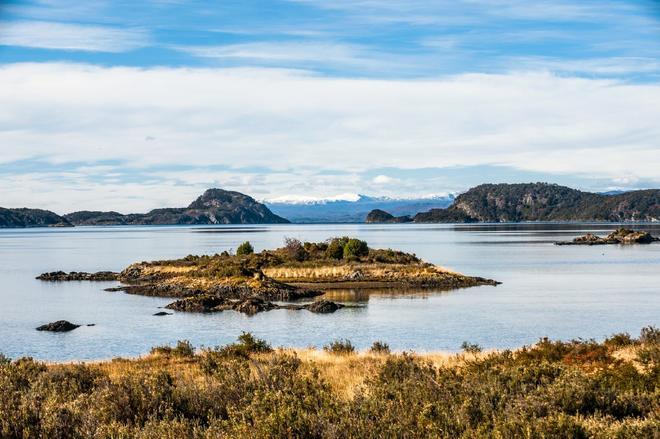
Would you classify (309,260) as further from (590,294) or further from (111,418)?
(111,418)

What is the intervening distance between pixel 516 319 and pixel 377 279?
2759cm

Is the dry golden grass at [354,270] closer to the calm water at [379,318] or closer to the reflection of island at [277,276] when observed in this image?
the reflection of island at [277,276]

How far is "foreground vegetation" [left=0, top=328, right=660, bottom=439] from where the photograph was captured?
8.91 meters

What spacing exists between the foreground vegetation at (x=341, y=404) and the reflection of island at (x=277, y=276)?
3639 cm

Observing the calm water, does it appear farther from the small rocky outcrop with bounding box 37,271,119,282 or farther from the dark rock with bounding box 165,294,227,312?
the small rocky outcrop with bounding box 37,271,119,282

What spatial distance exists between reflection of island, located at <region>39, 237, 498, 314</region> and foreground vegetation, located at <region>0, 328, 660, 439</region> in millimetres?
36389

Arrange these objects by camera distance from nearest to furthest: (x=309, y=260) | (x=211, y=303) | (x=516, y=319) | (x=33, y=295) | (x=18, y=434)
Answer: (x=18, y=434) < (x=516, y=319) < (x=211, y=303) < (x=33, y=295) < (x=309, y=260)

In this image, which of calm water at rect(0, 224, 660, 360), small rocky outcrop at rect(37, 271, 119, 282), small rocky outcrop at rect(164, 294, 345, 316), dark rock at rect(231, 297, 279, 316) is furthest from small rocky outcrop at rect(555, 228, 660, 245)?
dark rock at rect(231, 297, 279, 316)

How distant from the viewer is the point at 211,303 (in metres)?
54.6

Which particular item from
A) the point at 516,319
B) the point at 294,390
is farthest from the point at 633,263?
the point at 294,390

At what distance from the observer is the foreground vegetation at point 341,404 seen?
891 centimetres

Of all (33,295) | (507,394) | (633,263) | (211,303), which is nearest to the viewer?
(507,394)

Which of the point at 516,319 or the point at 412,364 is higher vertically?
the point at 412,364

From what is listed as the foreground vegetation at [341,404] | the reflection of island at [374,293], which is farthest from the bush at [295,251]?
the foreground vegetation at [341,404]
